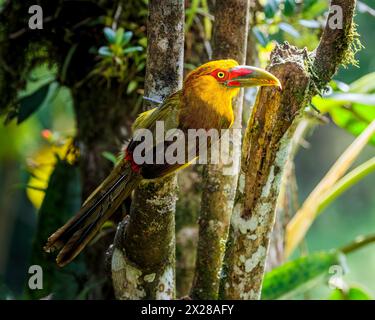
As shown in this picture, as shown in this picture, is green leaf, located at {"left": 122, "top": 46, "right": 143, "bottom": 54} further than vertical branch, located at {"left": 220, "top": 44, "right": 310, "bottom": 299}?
Yes

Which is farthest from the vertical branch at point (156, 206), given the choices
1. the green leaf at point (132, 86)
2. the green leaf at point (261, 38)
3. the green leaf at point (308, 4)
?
the green leaf at point (308, 4)

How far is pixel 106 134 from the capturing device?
2670mm

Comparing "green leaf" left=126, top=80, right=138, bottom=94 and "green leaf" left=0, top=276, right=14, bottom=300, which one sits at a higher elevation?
"green leaf" left=126, top=80, right=138, bottom=94

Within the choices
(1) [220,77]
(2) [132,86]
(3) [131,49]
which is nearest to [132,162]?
(1) [220,77]

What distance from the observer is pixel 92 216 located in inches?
70.7

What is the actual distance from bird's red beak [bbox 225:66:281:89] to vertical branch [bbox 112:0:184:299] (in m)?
0.16

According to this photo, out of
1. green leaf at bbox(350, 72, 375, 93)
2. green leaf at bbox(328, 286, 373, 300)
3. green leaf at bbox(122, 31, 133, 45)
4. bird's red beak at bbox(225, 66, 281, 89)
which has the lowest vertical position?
green leaf at bbox(328, 286, 373, 300)

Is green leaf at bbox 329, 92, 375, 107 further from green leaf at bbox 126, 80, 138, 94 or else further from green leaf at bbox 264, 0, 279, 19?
green leaf at bbox 126, 80, 138, 94

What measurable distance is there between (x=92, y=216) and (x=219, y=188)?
0.45 meters

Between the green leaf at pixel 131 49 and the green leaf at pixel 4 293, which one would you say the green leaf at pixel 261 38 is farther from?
the green leaf at pixel 4 293

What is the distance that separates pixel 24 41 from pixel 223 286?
1466 millimetres

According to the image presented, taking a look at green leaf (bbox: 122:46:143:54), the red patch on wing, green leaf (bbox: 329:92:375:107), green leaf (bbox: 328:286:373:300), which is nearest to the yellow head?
the red patch on wing

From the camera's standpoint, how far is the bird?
172cm

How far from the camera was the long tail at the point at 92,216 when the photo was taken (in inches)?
69.5
